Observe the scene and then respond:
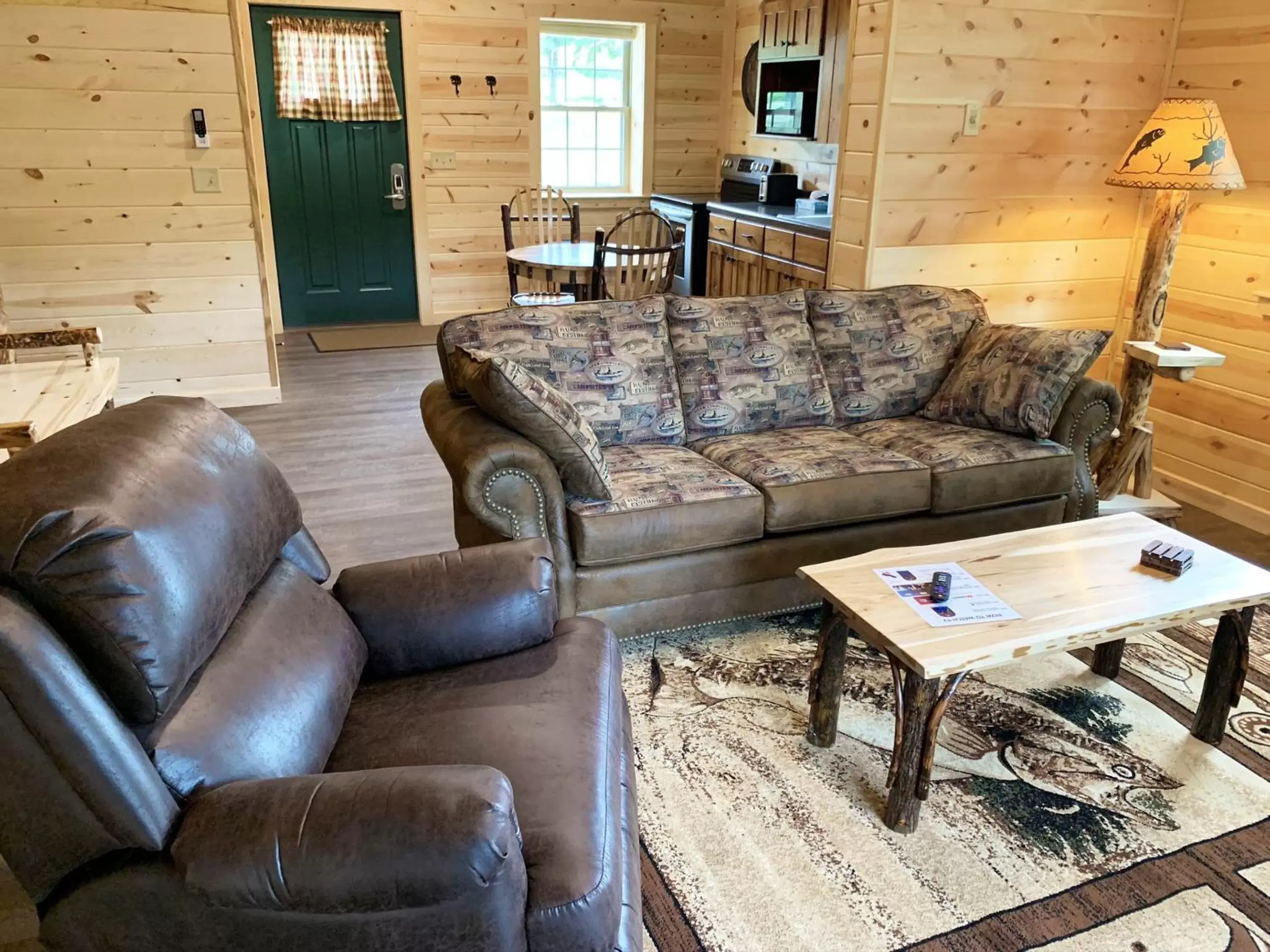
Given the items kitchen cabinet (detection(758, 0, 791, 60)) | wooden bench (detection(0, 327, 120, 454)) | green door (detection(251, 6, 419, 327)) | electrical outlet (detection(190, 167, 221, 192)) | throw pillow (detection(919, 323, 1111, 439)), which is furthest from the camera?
green door (detection(251, 6, 419, 327))

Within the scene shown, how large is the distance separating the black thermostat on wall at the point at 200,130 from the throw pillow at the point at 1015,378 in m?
3.57

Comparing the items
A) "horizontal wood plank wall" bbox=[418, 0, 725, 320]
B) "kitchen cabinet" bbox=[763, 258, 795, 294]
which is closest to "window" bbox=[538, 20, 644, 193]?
"horizontal wood plank wall" bbox=[418, 0, 725, 320]

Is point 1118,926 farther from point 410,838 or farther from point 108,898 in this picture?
point 108,898

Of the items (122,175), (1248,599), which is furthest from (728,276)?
(1248,599)

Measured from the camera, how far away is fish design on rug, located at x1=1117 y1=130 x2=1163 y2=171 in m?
3.23

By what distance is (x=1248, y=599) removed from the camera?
214 centimetres

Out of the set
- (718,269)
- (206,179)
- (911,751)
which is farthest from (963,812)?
(718,269)

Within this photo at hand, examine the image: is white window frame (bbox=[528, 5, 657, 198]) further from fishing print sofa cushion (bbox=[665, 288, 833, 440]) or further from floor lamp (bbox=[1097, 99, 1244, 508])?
floor lamp (bbox=[1097, 99, 1244, 508])

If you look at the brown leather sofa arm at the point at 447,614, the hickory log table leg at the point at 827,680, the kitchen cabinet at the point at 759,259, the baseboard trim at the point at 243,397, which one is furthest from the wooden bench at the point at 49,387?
the kitchen cabinet at the point at 759,259

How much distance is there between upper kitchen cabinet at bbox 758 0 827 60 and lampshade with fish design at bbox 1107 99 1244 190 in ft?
8.25

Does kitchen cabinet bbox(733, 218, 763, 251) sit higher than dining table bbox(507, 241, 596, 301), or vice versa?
kitchen cabinet bbox(733, 218, 763, 251)

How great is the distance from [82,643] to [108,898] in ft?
1.08

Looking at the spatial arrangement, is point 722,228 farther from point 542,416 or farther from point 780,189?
point 542,416

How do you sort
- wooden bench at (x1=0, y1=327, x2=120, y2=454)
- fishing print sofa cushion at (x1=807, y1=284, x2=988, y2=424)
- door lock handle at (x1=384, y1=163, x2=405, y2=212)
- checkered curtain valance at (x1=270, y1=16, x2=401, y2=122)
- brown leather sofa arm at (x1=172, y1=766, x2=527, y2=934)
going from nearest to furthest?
1. brown leather sofa arm at (x1=172, y1=766, x2=527, y2=934)
2. wooden bench at (x1=0, y1=327, x2=120, y2=454)
3. fishing print sofa cushion at (x1=807, y1=284, x2=988, y2=424)
4. checkered curtain valance at (x1=270, y1=16, x2=401, y2=122)
5. door lock handle at (x1=384, y1=163, x2=405, y2=212)
